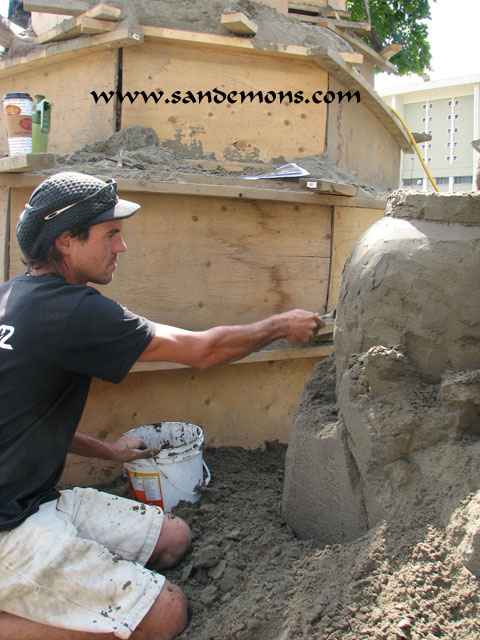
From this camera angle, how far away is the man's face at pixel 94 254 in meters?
1.94

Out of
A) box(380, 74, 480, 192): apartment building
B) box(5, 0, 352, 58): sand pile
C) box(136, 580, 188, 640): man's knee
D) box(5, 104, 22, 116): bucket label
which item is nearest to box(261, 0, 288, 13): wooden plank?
box(5, 0, 352, 58): sand pile

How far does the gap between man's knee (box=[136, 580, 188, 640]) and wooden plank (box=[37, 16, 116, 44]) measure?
3.06 meters

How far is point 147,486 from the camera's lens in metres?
2.59

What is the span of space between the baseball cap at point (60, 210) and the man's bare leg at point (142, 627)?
119 cm

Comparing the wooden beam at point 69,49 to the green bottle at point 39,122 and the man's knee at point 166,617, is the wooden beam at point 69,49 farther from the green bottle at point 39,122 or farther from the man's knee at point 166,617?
the man's knee at point 166,617

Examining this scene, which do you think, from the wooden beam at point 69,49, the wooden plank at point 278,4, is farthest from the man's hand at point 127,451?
the wooden plank at point 278,4

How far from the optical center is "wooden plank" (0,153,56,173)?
2.52 meters

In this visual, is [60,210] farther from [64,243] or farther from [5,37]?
[5,37]

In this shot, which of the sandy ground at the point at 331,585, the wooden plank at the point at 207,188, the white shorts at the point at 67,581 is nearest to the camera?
the sandy ground at the point at 331,585

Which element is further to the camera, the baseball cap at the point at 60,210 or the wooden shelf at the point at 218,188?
the wooden shelf at the point at 218,188

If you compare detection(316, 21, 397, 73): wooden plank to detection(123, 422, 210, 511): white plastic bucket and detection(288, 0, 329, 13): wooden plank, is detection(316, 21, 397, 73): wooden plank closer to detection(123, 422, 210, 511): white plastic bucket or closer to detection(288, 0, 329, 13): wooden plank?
detection(288, 0, 329, 13): wooden plank

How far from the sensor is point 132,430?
285 centimetres

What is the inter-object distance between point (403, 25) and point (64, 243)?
9.57 metres

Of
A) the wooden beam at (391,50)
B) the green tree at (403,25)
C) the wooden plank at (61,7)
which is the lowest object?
the wooden plank at (61,7)
